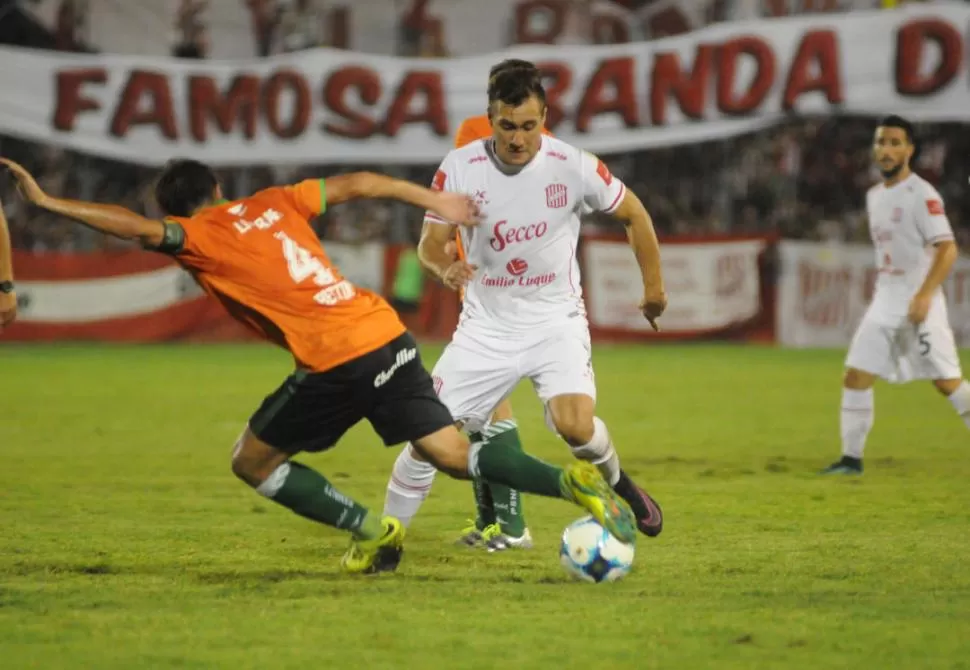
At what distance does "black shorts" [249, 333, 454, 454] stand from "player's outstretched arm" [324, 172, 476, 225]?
1.92 ft

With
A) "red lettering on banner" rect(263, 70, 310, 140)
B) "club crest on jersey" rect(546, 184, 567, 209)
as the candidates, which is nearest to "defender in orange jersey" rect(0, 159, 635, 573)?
"club crest on jersey" rect(546, 184, 567, 209)

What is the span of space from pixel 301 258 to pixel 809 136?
17079 millimetres

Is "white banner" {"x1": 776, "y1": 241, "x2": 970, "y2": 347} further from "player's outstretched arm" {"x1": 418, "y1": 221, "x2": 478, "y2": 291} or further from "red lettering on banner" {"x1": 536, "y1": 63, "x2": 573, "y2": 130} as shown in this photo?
"player's outstretched arm" {"x1": 418, "y1": 221, "x2": 478, "y2": 291}

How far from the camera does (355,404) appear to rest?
6.36 metres

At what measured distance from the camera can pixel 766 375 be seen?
58.2 feet

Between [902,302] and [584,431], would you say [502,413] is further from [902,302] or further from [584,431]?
[902,302]

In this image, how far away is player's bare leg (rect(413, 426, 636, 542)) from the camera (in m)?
6.15

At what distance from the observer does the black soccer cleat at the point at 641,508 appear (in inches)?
289

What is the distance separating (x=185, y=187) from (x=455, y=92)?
630 inches

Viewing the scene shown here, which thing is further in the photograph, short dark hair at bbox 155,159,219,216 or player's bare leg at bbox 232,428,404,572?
player's bare leg at bbox 232,428,404,572

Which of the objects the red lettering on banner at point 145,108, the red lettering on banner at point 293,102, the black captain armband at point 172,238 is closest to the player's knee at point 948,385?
the black captain armband at point 172,238

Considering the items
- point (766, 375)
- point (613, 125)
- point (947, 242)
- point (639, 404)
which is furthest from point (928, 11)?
point (947, 242)

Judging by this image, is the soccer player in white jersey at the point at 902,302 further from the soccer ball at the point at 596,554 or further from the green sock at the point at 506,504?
the soccer ball at the point at 596,554

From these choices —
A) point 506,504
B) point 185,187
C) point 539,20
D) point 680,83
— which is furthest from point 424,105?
point 185,187
